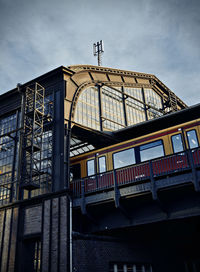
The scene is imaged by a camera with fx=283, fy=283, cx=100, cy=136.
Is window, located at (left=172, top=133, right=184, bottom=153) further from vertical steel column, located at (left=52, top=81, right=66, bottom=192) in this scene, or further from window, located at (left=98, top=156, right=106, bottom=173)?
vertical steel column, located at (left=52, top=81, right=66, bottom=192)

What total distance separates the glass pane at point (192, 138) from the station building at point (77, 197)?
218 centimetres

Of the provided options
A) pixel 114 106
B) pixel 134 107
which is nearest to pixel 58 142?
pixel 114 106

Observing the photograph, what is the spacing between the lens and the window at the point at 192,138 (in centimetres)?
1490

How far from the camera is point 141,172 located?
1466 cm

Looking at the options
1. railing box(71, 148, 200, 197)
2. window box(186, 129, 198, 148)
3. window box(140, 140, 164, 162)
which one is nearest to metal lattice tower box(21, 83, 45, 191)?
railing box(71, 148, 200, 197)

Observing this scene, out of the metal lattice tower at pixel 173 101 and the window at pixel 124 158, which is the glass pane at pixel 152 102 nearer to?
the metal lattice tower at pixel 173 101

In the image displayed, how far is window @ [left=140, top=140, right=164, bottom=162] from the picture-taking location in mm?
15808

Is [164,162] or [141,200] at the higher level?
[164,162]

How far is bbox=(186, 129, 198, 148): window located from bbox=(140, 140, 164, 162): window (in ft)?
5.10

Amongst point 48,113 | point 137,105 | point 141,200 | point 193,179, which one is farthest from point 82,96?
point 193,179

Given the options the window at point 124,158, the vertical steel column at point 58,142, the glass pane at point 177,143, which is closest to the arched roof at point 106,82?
the vertical steel column at point 58,142

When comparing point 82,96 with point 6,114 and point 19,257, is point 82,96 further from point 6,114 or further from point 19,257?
point 19,257

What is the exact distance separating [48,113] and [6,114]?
4.68 meters

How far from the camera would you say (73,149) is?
71.9ft
